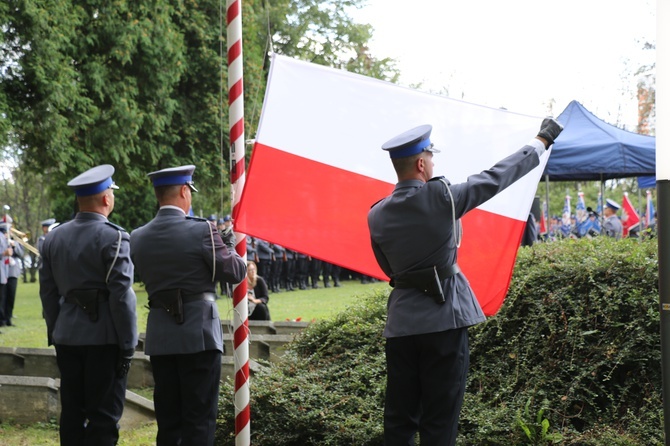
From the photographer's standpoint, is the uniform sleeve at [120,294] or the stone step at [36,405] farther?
the stone step at [36,405]

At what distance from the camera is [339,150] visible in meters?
6.24

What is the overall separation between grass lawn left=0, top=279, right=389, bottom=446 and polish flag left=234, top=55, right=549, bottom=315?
2.83ft

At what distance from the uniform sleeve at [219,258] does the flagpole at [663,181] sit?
2.62 meters

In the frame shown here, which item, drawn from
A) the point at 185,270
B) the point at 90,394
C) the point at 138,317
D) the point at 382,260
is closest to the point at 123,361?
the point at 90,394

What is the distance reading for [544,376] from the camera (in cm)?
664

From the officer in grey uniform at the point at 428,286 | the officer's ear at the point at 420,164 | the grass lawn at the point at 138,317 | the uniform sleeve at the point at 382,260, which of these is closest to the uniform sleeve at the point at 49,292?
the grass lawn at the point at 138,317

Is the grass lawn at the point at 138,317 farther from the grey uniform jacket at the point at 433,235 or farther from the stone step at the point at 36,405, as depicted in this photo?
the grey uniform jacket at the point at 433,235

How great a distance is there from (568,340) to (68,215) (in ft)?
98.6

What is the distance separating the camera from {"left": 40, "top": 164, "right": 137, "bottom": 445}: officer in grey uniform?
592cm

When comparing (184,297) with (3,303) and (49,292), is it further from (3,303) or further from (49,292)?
(3,303)

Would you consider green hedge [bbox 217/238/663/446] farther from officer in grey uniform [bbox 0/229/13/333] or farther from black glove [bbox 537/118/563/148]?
officer in grey uniform [bbox 0/229/13/333]

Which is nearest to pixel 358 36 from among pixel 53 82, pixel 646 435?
pixel 53 82

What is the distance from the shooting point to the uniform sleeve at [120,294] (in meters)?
5.89

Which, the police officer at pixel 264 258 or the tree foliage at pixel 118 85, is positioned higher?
the tree foliage at pixel 118 85
